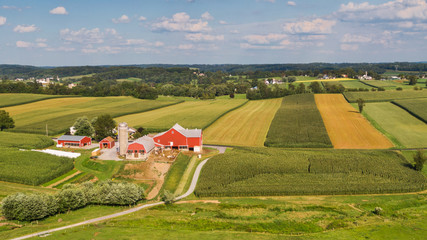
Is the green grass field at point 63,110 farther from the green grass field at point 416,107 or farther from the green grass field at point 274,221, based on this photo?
the green grass field at point 416,107

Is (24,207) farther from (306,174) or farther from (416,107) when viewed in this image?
(416,107)

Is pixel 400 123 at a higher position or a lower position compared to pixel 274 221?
higher

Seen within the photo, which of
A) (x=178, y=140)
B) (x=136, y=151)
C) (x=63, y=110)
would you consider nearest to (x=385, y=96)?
(x=178, y=140)

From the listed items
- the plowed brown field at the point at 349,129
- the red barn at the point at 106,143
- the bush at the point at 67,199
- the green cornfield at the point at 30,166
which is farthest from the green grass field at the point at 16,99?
the plowed brown field at the point at 349,129

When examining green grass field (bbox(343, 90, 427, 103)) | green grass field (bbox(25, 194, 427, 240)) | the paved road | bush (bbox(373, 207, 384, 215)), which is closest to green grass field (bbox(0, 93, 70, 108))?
the paved road

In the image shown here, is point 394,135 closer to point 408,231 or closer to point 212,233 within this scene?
point 408,231

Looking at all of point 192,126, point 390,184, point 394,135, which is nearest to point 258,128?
point 192,126

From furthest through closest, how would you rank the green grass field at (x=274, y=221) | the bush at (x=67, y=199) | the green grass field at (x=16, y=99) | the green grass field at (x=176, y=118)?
the green grass field at (x=16, y=99), the green grass field at (x=176, y=118), the bush at (x=67, y=199), the green grass field at (x=274, y=221)
